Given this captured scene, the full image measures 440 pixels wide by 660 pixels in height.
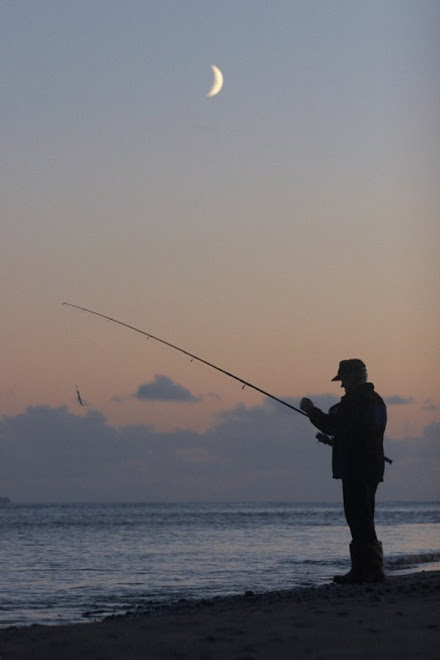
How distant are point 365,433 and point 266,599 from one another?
1.53 metres

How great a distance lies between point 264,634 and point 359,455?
3.06 meters

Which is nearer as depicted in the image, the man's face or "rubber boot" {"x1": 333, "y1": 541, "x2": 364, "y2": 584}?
"rubber boot" {"x1": 333, "y1": 541, "x2": 364, "y2": 584}

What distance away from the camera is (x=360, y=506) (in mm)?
8188

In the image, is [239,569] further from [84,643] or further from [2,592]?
[84,643]

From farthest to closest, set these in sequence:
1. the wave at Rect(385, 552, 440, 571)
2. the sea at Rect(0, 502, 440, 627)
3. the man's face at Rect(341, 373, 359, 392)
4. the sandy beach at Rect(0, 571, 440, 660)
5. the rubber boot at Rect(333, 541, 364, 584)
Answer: the wave at Rect(385, 552, 440, 571), the sea at Rect(0, 502, 440, 627), the man's face at Rect(341, 373, 359, 392), the rubber boot at Rect(333, 541, 364, 584), the sandy beach at Rect(0, 571, 440, 660)

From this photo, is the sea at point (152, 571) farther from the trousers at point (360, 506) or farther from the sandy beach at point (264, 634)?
the sandy beach at point (264, 634)

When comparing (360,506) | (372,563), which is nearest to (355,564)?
(372,563)

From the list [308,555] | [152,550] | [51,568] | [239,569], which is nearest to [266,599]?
[239,569]

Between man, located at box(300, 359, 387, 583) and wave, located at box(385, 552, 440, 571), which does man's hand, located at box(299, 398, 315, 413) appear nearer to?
man, located at box(300, 359, 387, 583)

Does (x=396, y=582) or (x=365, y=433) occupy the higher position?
(x=365, y=433)

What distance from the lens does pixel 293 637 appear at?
17.1ft

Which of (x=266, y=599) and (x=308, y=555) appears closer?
(x=266, y=599)

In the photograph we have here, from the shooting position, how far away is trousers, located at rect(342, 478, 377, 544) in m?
8.19

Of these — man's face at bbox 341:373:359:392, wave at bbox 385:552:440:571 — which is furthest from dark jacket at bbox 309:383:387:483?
wave at bbox 385:552:440:571
